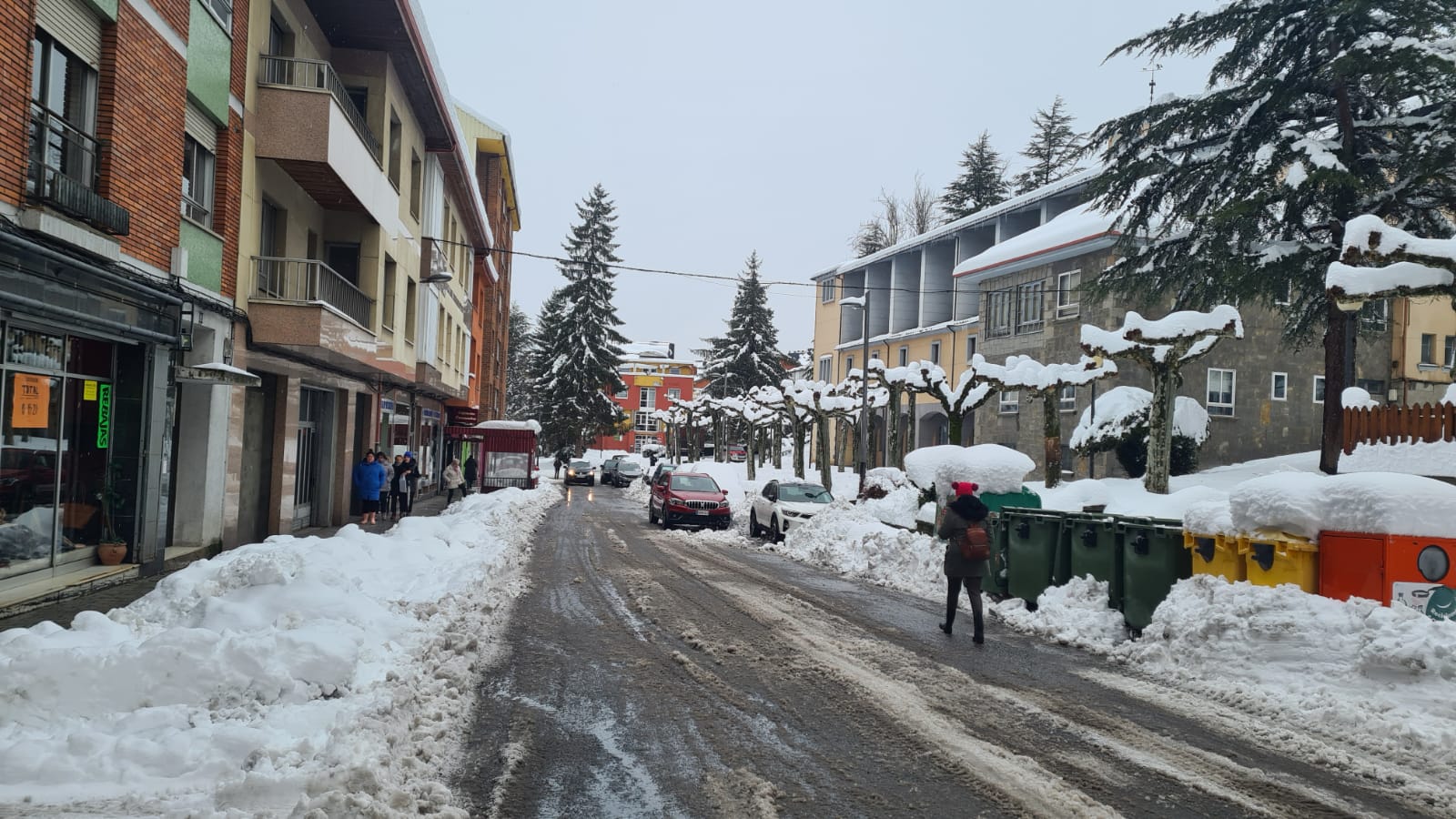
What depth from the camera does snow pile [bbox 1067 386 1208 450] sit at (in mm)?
27766

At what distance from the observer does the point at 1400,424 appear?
2145 cm

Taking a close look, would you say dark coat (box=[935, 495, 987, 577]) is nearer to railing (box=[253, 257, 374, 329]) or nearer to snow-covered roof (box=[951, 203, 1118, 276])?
railing (box=[253, 257, 374, 329])

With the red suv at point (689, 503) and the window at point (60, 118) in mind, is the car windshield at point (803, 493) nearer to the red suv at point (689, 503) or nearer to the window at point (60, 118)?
the red suv at point (689, 503)

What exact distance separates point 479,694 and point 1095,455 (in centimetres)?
2791

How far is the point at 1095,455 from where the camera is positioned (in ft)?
103

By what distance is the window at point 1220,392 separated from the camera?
32062 mm

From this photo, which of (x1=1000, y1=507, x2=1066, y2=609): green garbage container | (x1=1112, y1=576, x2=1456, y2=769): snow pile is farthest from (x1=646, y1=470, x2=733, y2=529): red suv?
(x1=1112, y1=576, x2=1456, y2=769): snow pile

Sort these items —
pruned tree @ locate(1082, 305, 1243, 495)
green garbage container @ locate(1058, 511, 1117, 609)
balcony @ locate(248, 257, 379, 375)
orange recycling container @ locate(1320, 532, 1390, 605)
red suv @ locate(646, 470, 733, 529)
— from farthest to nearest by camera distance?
1. red suv @ locate(646, 470, 733, 529)
2. pruned tree @ locate(1082, 305, 1243, 495)
3. balcony @ locate(248, 257, 379, 375)
4. green garbage container @ locate(1058, 511, 1117, 609)
5. orange recycling container @ locate(1320, 532, 1390, 605)

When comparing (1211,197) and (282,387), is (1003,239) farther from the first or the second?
(282,387)

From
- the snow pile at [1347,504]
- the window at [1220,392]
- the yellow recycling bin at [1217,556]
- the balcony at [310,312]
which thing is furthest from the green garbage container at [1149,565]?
the window at [1220,392]

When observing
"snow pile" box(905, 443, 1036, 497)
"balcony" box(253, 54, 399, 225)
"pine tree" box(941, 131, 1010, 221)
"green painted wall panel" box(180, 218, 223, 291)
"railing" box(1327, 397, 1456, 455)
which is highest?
"pine tree" box(941, 131, 1010, 221)

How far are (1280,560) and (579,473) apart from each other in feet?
156

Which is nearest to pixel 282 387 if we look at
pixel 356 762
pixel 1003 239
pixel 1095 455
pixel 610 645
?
pixel 610 645

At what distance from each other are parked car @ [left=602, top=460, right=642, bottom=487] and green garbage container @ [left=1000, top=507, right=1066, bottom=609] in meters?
44.5
